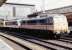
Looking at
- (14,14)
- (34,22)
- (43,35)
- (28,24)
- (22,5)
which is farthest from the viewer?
(22,5)

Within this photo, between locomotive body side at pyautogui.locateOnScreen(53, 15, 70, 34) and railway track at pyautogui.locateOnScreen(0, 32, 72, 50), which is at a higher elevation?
locomotive body side at pyautogui.locateOnScreen(53, 15, 70, 34)

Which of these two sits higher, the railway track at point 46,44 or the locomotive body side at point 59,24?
the locomotive body side at point 59,24

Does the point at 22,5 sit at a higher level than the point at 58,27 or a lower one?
higher

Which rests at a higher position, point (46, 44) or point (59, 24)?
point (59, 24)

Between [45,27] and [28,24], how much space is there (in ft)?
24.2

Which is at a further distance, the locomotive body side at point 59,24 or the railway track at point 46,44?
the locomotive body side at point 59,24

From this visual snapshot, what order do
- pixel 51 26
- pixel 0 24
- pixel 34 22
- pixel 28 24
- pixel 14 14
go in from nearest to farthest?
pixel 51 26 < pixel 34 22 < pixel 28 24 < pixel 0 24 < pixel 14 14

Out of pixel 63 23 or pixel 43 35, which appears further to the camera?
pixel 43 35

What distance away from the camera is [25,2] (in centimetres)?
7919

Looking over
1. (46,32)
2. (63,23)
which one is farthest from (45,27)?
(63,23)

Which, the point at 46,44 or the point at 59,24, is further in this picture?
the point at 59,24

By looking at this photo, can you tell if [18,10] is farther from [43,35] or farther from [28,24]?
[43,35]

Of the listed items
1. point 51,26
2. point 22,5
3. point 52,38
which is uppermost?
point 22,5

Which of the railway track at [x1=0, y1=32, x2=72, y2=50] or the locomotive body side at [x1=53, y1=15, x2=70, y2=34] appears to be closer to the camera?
the railway track at [x1=0, y1=32, x2=72, y2=50]
